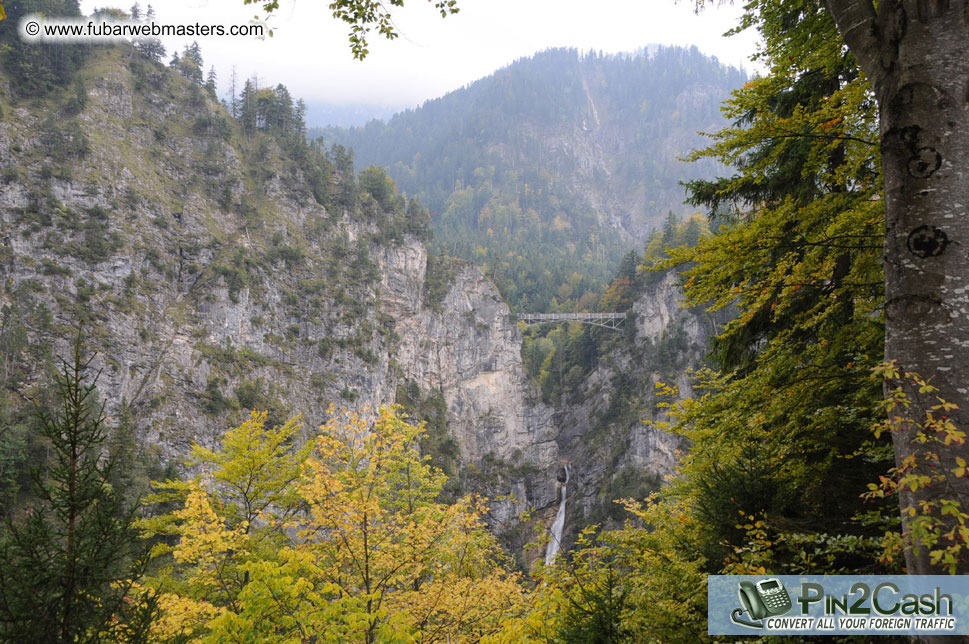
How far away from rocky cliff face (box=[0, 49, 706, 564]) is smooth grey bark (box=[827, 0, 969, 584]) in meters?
34.7

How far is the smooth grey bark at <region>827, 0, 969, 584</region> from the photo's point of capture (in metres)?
2.19

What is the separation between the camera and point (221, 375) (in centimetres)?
3788

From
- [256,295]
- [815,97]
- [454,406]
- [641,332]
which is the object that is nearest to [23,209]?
[256,295]

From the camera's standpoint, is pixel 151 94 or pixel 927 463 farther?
pixel 151 94

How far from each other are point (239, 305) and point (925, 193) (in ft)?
151

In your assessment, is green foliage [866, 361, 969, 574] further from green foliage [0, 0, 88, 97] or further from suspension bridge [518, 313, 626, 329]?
suspension bridge [518, 313, 626, 329]

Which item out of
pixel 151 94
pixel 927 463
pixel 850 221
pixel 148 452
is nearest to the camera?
pixel 927 463

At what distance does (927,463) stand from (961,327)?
2.07 ft

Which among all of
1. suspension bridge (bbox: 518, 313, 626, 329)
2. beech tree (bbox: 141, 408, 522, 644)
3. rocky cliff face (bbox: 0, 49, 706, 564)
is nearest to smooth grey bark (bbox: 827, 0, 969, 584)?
beech tree (bbox: 141, 408, 522, 644)

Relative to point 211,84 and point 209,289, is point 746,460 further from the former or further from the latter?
point 211,84

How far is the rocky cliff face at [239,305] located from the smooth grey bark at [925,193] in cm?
3469

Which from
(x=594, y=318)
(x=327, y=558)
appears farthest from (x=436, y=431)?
(x=327, y=558)

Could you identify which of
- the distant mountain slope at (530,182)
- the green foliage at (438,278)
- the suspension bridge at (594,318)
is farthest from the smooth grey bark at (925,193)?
the distant mountain slope at (530,182)

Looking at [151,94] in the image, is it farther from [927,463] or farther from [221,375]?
[927,463]
